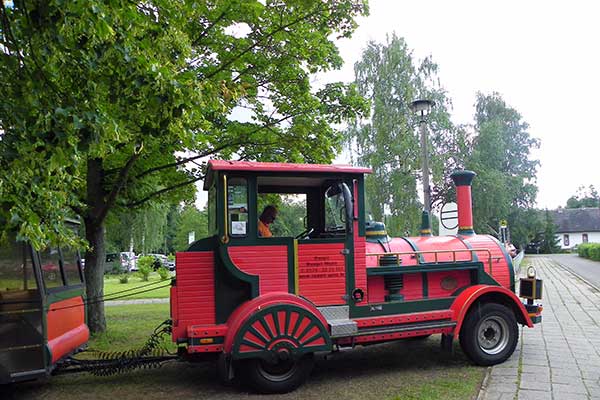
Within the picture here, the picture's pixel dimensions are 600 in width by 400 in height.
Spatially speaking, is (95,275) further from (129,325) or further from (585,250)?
(585,250)

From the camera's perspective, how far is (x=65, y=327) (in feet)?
19.4

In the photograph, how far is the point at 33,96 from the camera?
386 centimetres

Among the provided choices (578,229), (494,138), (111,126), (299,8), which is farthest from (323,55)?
(578,229)

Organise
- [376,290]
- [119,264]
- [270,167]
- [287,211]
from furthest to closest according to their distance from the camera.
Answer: [119,264]
[287,211]
[376,290]
[270,167]

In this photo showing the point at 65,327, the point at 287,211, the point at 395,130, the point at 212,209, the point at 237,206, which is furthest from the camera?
the point at 395,130

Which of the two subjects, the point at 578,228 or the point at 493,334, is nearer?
the point at 493,334

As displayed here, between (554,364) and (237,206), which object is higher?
(237,206)

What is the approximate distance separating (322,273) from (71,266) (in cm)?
350

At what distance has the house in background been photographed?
77.7 m

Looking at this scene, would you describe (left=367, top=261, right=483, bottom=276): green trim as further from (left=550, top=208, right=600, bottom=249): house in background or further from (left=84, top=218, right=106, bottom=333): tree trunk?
(left=550, top=208, right=600, bottom=249): house in background

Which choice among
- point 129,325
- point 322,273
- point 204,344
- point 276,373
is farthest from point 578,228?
point 204,344

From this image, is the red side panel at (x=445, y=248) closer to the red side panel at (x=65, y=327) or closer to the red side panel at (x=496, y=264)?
the red side panel at (x=496, y=264)

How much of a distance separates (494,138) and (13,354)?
36.9m

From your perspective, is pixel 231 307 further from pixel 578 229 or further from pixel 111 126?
pixel 578 229
